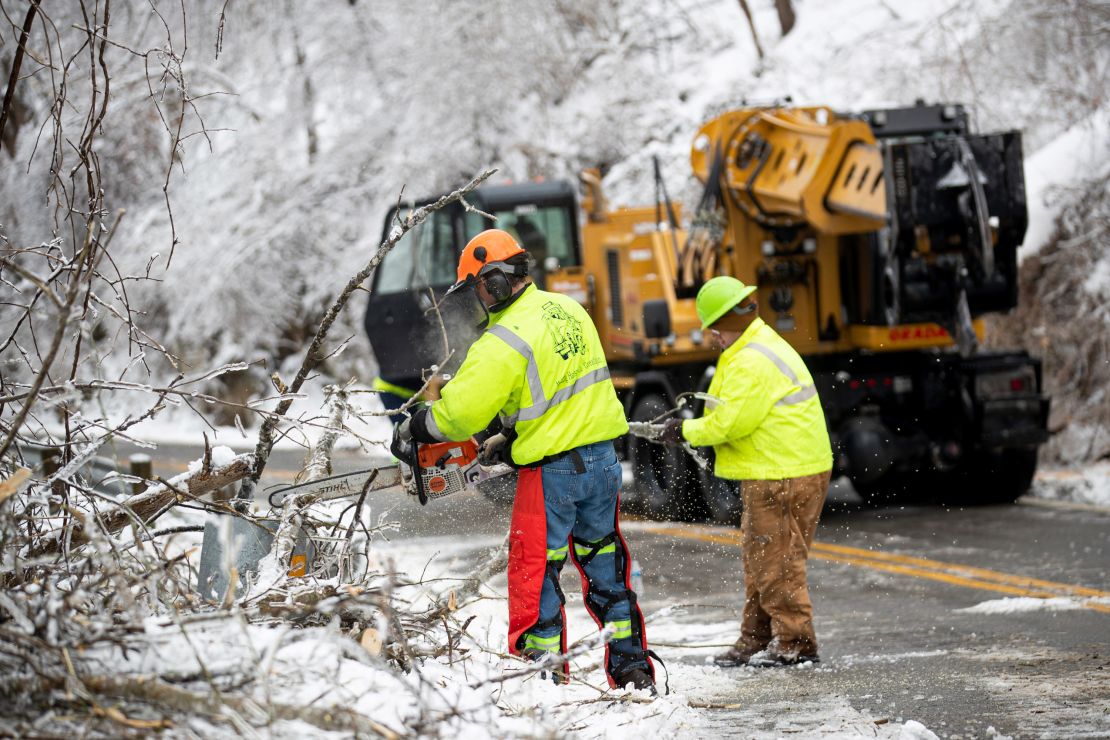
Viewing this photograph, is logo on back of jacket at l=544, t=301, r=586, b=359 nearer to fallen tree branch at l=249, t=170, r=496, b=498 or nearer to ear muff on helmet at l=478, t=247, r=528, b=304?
ear muff on helmet at l=478, t=247, r=528, b=304

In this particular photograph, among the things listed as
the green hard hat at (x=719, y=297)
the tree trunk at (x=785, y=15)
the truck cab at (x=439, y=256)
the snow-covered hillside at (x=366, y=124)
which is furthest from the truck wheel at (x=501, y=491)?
the tree trunk at (x=785, y=15)

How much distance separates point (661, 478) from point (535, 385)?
217 inches

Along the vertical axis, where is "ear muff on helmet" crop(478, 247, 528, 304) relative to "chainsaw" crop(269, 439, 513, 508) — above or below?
above

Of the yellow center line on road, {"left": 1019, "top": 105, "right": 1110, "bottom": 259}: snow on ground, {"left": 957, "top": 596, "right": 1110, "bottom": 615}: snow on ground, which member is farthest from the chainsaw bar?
{"left": 1019, "top": 105, "right": 1110, "bottom": 259}: snow on ground

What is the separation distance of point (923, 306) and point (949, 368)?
1.03m

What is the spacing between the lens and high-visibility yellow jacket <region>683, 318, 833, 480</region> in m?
5.79

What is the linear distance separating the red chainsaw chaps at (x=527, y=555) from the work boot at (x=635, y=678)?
18.6 inches

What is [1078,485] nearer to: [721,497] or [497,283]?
[721,497]

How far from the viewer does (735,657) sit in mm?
5957

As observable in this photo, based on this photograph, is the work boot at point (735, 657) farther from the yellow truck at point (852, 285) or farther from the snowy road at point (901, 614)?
the yellow truck at point (852, 285)

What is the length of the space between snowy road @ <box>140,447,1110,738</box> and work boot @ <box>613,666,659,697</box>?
0.89ft

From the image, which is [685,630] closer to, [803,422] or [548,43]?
[803,422]

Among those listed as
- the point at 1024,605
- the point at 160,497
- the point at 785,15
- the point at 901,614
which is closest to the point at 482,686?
the point at 160,497

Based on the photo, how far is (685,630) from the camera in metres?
6.66
